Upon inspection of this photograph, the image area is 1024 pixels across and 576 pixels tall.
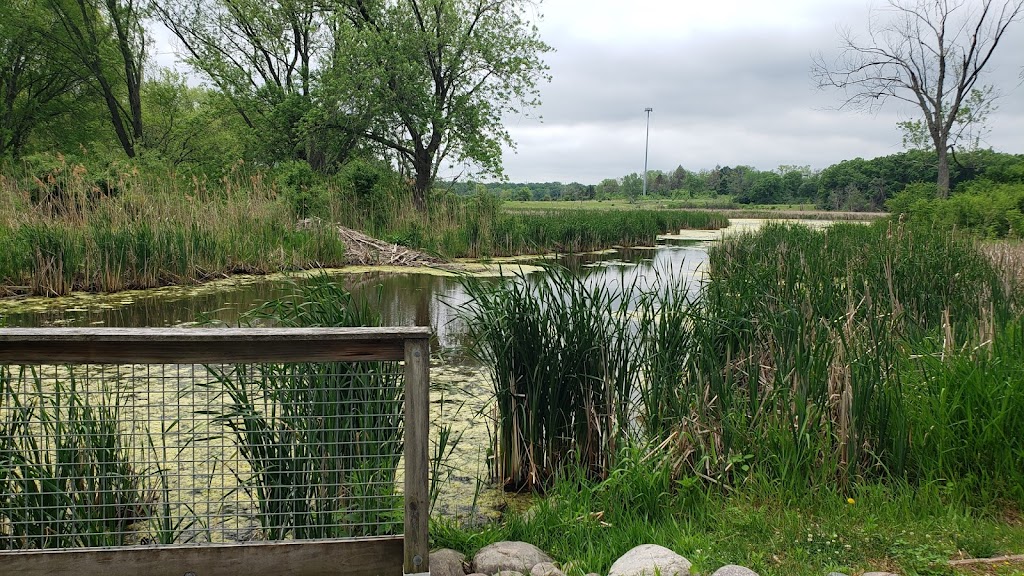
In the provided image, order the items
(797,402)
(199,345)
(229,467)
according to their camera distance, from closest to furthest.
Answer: (199,345) → (229,467) → (797,402)

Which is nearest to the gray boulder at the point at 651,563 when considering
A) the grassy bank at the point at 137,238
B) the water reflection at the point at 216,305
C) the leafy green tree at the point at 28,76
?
the water reflection at the point at 216,305

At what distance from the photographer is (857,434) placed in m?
3.44

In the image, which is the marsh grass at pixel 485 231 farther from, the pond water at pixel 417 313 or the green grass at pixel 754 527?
the green grass at pixel 754 527

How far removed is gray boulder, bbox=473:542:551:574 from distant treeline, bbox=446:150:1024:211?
16.1m

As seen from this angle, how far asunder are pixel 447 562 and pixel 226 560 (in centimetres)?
79

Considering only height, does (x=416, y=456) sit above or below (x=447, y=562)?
above

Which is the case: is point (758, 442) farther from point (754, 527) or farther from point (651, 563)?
point (651, 563)

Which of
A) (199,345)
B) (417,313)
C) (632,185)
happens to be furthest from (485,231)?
(632,185)

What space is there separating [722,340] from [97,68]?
26717 mm

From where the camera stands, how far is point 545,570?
257 cm

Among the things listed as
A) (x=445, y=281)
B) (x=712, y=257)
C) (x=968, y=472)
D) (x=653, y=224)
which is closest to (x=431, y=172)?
(x=653, y=224)

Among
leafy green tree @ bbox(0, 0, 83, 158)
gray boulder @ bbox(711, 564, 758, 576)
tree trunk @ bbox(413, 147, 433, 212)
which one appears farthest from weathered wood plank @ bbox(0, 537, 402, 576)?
leafy green tree @ bbox(0, 0, 83, 158)

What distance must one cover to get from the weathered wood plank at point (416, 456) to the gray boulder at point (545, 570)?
0.46 meters

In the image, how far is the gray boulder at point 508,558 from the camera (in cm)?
258
